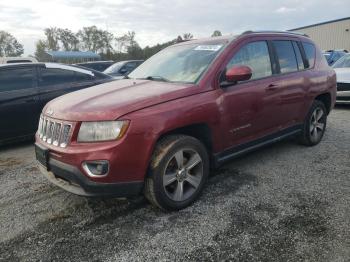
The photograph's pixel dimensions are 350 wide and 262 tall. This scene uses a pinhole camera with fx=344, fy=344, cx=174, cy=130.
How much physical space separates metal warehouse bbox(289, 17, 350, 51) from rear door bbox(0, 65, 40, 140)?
38.5 meters

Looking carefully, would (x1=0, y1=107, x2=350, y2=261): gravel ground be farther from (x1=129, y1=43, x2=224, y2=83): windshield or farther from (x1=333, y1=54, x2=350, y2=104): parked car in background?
(x1=333, y1=54, x2=350, y2=104): parked car in background

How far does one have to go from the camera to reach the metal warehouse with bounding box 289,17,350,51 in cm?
3866

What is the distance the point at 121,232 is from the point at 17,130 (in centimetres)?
373

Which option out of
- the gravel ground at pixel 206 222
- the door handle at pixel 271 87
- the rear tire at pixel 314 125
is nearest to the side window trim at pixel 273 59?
the door handle at pixel 271 87

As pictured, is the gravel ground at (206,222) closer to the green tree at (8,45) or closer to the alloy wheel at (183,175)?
the alloy wheel at (183,175)

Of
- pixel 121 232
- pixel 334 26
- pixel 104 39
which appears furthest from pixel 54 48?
pixel 121 232

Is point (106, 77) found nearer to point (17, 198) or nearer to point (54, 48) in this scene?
point (17, 198)

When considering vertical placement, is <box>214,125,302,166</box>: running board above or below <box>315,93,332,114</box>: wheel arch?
below

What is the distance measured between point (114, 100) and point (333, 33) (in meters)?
42.5

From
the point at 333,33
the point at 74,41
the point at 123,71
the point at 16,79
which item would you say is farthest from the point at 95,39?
the point at 16,79

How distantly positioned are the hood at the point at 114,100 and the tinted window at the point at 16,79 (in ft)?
8.73

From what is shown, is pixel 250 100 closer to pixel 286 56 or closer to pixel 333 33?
pixel 286 56

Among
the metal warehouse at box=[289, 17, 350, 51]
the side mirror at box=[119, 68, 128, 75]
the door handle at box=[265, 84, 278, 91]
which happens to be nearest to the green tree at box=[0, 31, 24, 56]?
the metal warehouse at box=[289, 17, 350, 51]

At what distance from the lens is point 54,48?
73500 millimetres
